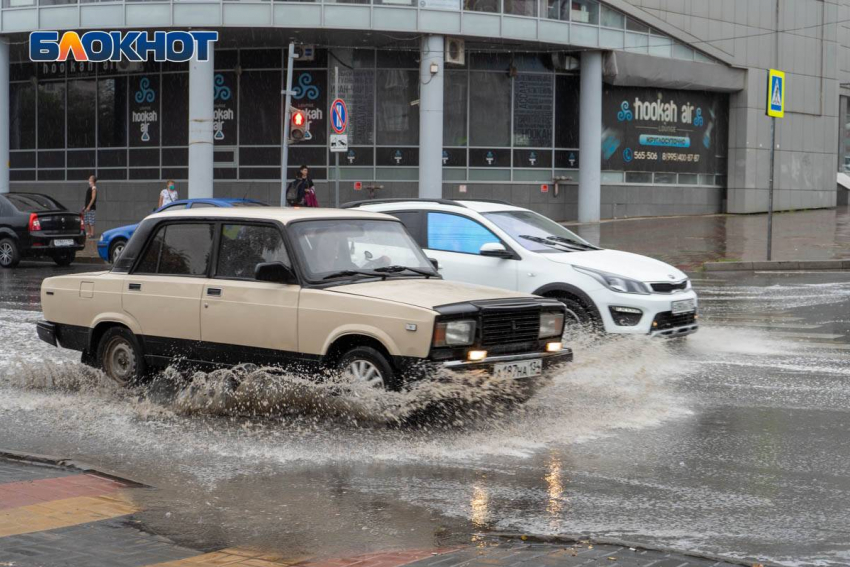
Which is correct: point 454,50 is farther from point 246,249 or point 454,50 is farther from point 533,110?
point 246,249

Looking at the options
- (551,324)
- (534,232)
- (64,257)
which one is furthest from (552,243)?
(64,257)

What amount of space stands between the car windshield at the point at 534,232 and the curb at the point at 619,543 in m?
7.22

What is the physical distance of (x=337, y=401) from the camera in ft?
27.2

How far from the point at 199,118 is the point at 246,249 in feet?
81.8

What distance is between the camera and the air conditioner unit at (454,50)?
34000 mm

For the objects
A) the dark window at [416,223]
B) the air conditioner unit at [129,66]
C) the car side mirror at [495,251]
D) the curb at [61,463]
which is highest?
the air conditioner unit at [129,66]

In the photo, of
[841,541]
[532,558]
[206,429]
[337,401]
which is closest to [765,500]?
[841,541]

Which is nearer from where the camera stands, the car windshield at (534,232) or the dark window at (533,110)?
the car windshield at (534,232)

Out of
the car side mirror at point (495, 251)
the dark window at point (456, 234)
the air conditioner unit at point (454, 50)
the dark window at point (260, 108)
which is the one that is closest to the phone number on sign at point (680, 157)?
the air conditioner unit at point (454, 50)

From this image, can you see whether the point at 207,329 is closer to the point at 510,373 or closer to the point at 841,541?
the point at 510,373

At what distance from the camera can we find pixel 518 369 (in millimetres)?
8367

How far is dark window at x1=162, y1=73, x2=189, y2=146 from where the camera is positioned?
36.9m

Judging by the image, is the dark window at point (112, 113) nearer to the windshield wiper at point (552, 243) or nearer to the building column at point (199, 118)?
the building column at point (199, 118)

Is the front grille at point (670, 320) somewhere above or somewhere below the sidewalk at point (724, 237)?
below
